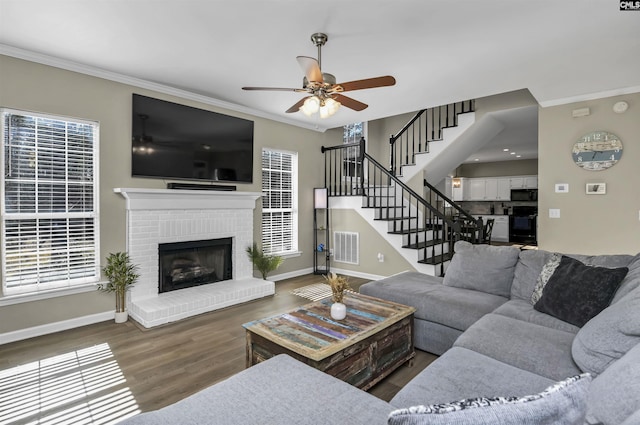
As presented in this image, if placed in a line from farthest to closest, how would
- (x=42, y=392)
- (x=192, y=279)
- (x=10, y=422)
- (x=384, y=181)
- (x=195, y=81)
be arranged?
(x=384, y=181), (x=192, y=279), (x=195, y=81), (x=42, y=392), (x=10, y=422)

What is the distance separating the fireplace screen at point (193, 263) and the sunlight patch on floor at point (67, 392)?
145 cm

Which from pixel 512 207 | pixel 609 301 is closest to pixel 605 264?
pixel 609 301

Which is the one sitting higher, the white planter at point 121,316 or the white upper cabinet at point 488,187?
the white upper cabinet at point 488,187

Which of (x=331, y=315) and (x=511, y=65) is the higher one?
(x=511, y=65)

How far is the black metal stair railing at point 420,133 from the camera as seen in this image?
20.4 feet

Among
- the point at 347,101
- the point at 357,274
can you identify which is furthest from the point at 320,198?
the point at 347,101

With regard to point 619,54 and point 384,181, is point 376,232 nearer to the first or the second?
point 384,181

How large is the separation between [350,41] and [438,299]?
2.53 meters

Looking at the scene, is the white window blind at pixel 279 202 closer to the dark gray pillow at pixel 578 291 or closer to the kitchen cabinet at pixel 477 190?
the dark gray pillow at pixel 578 291

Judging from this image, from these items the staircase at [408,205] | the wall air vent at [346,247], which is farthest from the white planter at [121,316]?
the staircase at [408,205]

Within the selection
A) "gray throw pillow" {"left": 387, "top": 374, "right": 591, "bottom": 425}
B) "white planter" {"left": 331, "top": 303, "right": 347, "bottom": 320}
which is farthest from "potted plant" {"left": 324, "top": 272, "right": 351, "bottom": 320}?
"gray throw pillow" {"left": 387, "top": 374, "right": 591, "bottom": 425}

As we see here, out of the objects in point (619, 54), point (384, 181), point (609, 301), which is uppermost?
point (619, 54)

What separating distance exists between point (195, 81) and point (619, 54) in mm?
4631

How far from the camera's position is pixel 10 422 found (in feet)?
6.72
